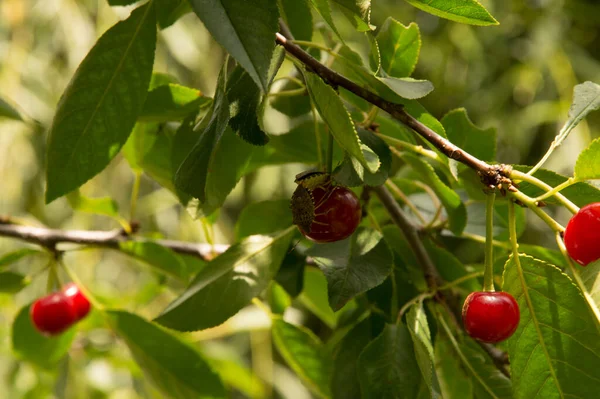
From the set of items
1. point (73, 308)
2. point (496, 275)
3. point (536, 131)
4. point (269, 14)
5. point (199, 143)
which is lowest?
point (536, 131)

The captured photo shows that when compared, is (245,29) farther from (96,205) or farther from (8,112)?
(96,205)

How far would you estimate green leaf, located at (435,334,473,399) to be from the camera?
65cm

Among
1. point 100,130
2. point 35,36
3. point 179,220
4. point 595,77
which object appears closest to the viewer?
point 100,130

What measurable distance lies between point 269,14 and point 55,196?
256 mm

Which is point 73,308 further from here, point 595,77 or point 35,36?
point 595,77

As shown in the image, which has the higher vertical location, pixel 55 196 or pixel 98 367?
pixel 55 196

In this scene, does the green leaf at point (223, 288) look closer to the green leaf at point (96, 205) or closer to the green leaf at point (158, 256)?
the green leaf at point (158, 256)

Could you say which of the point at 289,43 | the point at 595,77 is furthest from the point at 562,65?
the point at 289,43

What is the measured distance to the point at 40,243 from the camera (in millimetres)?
808

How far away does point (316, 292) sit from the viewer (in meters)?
0.83

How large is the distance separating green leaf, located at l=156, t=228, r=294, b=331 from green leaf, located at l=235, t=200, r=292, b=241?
10 cm

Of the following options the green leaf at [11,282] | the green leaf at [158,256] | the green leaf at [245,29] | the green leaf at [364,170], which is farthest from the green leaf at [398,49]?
the green leaf at [11,282]

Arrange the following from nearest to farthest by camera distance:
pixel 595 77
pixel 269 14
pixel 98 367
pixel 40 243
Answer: pixel 269 14
pixel 40 243
pixel 98 367
pixel 595 77

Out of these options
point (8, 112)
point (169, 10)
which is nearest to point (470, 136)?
point (169, 10)
